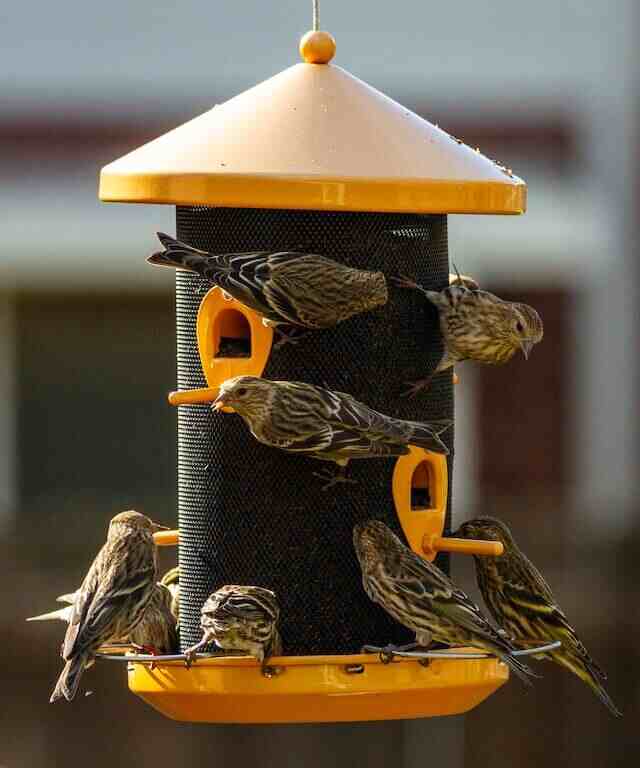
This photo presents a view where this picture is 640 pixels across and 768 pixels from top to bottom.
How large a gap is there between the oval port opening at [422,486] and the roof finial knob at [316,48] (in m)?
1.48

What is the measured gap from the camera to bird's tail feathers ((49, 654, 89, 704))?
673 cm

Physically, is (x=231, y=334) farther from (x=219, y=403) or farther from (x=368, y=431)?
(x=368, y=431)

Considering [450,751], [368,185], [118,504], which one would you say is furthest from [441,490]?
[118,504]

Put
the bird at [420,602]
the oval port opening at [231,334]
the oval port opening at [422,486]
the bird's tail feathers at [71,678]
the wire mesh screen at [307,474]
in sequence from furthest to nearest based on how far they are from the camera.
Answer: the oval port opening at [422,486], the oval port opening at [231,334], the wire mesh screen at [307,474], the bird at [420,602], the bird's tail feathers at [71,678]

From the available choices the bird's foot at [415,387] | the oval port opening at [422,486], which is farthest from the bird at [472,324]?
the oval port opening at [422,486]

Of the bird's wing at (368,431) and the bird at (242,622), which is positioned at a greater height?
the bird's wing at (368,431)

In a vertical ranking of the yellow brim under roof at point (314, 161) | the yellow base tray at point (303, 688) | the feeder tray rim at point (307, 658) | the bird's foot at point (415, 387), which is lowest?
the yellow base tray at point (303, 688)

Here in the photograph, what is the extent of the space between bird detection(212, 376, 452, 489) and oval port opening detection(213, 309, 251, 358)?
0.36m

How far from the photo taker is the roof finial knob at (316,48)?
24.6 ft

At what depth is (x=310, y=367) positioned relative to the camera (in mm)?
7289

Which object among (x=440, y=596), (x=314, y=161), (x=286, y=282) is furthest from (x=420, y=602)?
(x=314, y=161)

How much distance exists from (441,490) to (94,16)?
1265cm

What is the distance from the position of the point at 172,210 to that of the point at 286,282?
11.2 metres

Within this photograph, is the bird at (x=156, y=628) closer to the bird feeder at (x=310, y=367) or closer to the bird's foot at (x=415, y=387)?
the bird feeder at (x=310, y=367)
